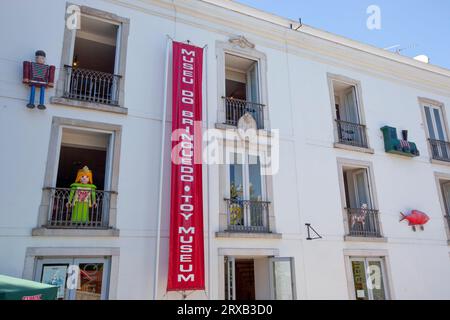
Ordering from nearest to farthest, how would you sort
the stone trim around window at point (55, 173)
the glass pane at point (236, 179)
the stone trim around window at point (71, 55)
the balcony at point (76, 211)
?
1. the stone trim around window at point (55, 173)
2. the balcony at point (76, 211)
3. the stone trim around window at point (71, 55)
4. the glass pane at point (236, 179)

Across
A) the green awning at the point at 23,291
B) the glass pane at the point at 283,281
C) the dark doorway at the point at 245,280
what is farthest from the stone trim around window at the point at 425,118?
the green awning at the point at 23,291

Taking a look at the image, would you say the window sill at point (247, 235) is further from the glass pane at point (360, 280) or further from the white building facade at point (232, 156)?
the glass pane at point (360, 280)

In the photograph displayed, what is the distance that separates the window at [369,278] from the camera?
8539 millimetres

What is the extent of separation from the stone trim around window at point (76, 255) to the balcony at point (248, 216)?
7.80ft

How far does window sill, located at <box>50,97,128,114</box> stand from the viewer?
22.5ft

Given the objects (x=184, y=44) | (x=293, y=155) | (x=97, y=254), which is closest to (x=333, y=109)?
(x=293, y=155)

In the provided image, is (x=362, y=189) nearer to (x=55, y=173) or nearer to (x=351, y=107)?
(x=351, y=107)

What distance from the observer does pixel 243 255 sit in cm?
748

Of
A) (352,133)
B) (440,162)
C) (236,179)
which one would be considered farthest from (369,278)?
(440,162)

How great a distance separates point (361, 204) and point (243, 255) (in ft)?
13.5

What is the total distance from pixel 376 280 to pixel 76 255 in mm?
6889

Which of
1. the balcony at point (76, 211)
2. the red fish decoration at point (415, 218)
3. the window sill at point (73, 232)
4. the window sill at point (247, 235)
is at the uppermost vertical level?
the red fish decoration at point (415, 218)

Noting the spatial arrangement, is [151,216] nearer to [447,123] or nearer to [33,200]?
[33,200]

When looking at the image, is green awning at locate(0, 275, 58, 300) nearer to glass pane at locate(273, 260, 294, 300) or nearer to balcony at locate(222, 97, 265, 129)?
glass pane at locate(273, 260, 294, 300)
